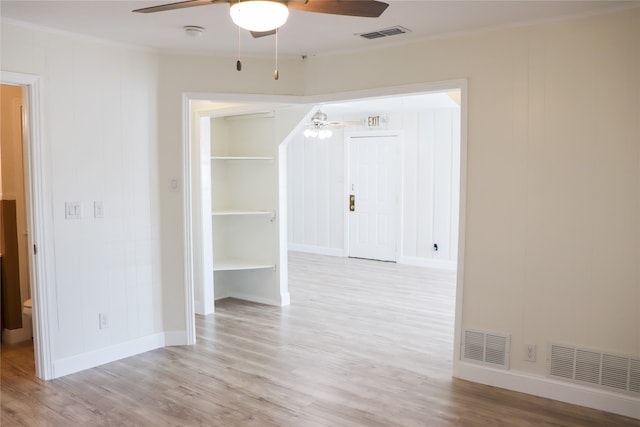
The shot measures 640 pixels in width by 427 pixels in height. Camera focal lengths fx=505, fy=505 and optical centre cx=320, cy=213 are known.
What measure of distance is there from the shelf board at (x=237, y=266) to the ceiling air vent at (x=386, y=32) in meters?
2.80

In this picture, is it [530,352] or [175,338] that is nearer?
[530,352]

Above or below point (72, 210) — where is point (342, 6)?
above

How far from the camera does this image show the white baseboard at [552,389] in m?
3.01

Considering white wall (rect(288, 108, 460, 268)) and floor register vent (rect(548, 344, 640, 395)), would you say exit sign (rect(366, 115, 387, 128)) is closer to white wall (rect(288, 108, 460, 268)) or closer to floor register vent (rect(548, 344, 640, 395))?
white wall (rect(288, 108, 460, 268))

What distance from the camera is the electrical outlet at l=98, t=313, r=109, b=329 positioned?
12.5 feet

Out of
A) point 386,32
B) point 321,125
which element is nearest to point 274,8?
point 386,32

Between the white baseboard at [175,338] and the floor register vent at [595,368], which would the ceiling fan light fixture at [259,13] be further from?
the white baseboard at [175,338]

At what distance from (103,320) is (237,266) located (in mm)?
1785

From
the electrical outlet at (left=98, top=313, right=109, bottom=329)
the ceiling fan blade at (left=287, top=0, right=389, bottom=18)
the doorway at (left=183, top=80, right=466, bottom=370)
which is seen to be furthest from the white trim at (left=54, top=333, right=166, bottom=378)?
the ceiling fan blade at (left=287, top=0, right=389, bottom=18)

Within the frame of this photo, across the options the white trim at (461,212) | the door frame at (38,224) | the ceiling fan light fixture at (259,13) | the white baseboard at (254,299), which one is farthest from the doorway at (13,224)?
the white trim at (461,212)

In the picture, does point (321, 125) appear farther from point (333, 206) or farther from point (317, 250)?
point (317, 250)

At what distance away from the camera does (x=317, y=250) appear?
9.04m

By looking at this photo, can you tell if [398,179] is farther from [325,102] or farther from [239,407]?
[239,407]

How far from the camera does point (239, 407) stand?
313cm
